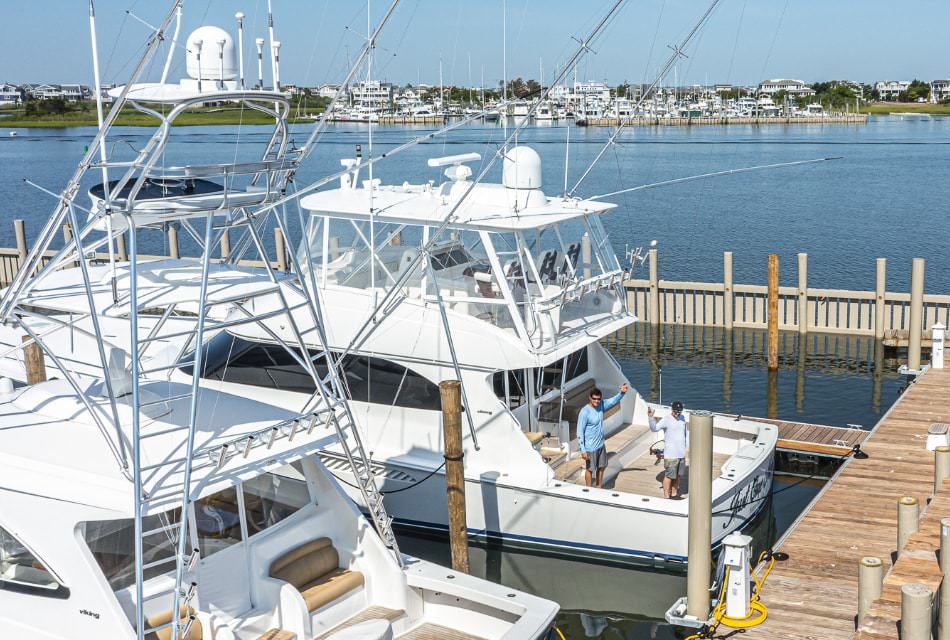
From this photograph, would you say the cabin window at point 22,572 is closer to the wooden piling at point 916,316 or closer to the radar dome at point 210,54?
the radar dome at point 210,54

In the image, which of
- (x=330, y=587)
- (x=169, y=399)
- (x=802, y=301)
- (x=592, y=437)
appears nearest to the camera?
(x=330, y=587)

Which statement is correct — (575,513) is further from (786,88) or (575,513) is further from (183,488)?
(786,88)

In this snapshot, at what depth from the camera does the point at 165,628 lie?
27.7 feet

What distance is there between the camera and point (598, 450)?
13.2m

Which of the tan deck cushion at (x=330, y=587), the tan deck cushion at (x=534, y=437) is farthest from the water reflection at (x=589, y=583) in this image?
the tan deck cushion at (x=330, y=587)

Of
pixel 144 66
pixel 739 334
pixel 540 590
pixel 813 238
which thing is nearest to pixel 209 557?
pixel 144 66

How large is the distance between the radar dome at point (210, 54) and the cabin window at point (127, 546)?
381 cm

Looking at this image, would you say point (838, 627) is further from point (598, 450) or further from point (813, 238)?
point (813, 238)

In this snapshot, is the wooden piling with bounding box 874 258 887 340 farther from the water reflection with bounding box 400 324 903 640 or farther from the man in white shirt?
the man in white shirt

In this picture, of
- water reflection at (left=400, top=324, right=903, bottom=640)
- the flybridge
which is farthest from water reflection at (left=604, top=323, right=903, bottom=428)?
the flybridge

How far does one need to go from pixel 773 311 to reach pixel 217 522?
47.5 ft

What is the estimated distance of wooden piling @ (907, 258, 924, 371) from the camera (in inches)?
766

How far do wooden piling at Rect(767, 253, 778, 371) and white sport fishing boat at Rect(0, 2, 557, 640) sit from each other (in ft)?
42.8

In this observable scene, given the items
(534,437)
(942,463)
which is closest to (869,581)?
(942,463)
